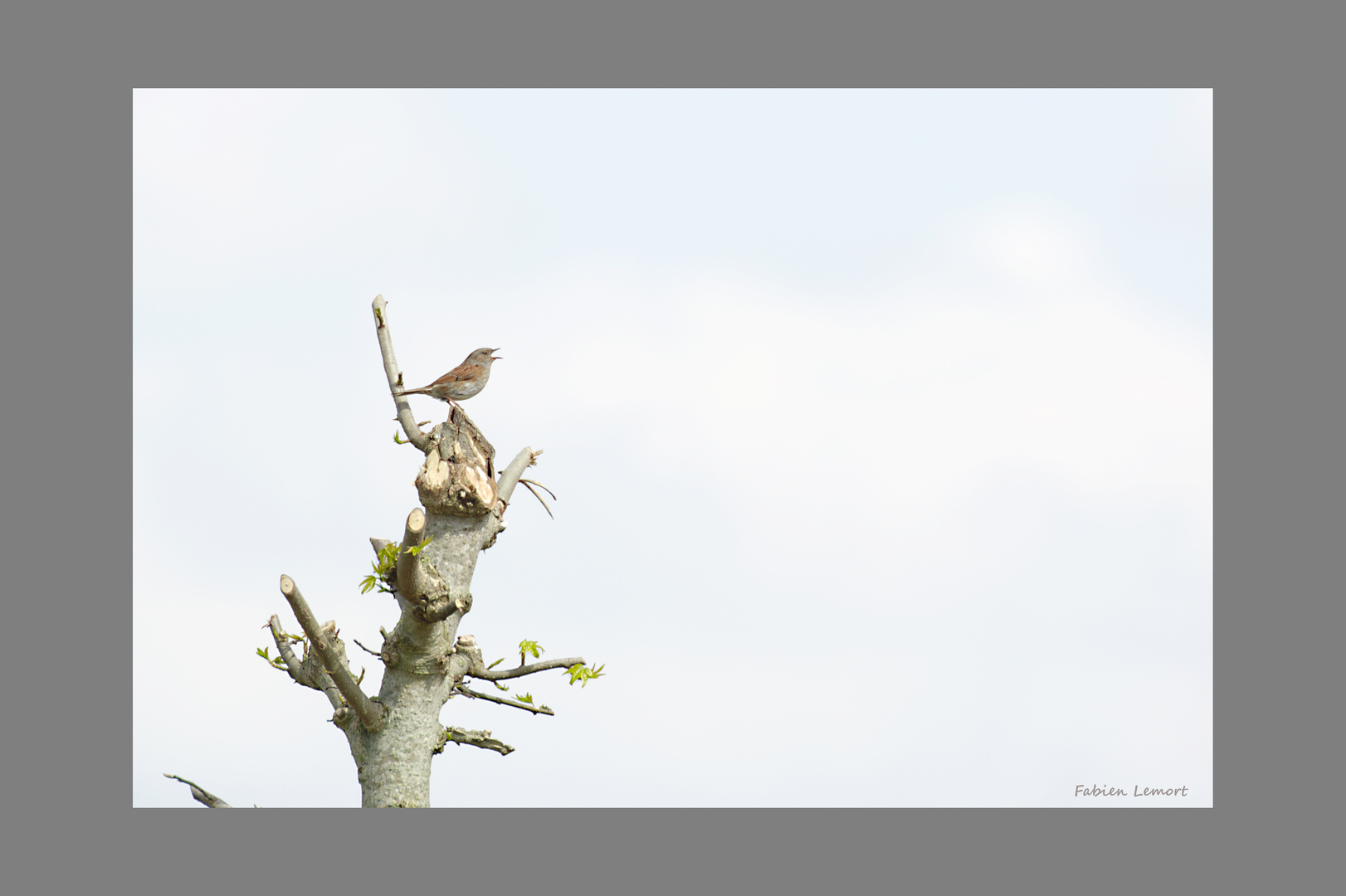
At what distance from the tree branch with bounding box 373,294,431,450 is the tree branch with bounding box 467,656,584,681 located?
5.90 ft

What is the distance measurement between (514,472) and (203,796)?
11.0 feet

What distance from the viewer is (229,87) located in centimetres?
Answer: 916

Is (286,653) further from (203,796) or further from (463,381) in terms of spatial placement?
(463,381)

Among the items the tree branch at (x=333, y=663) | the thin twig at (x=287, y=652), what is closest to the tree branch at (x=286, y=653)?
the thin twig at (x=287, y=652)

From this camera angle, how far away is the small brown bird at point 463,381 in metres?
7.98

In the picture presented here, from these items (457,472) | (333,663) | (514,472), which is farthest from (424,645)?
(514,472)

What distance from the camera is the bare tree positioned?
7301mm

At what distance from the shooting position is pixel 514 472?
8672mm

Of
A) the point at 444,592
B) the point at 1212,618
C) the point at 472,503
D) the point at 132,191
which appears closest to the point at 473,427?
the point at 472,503

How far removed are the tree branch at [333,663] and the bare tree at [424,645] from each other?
1cm

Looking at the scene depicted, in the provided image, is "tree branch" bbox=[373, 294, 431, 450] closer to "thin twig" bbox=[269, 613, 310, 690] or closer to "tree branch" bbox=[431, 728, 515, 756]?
"thin twig" bbox=[269, 613, 310, 690]

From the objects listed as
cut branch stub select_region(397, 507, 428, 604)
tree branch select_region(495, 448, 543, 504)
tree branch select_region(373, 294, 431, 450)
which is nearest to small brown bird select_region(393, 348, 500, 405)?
tree branch select_region(373, 294, 431, 450)

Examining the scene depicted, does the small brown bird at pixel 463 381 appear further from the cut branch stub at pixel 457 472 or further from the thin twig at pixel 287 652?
the thin twig at pixel 287 652

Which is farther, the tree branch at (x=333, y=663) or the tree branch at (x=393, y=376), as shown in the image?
the tree branch at (x=393, y=376)
